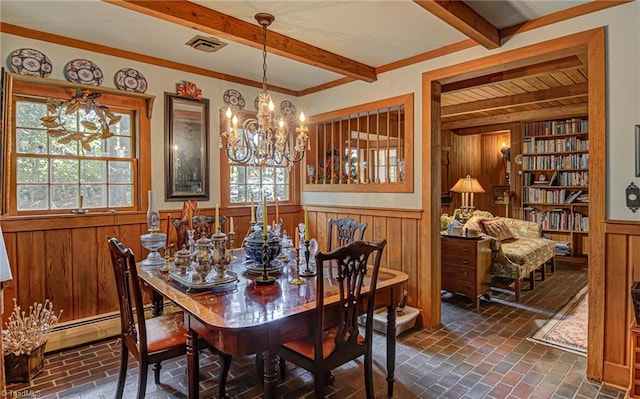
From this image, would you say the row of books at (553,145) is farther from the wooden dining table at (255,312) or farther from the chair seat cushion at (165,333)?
the chair seat cushion at (165,333)

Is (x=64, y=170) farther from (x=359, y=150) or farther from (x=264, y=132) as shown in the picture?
(x=359, y=150)

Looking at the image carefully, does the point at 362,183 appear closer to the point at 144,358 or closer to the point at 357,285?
the point at 357,285

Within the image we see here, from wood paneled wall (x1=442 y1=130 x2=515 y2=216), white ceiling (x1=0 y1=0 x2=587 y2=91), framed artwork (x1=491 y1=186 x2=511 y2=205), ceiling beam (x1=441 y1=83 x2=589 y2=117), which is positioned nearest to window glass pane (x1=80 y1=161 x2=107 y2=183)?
white ceiling (x1=0 y1=0 x2=587 y2=91)

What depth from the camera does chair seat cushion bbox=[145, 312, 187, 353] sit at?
212cm

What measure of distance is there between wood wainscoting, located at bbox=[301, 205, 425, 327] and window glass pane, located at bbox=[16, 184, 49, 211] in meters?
2.89

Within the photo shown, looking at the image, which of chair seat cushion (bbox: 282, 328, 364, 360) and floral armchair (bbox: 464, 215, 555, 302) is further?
floral armchair (bbox: 464, 215, 555, 302)

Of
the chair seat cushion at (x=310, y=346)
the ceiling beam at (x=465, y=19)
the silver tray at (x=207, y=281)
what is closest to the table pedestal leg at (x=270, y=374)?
the chair seat cushion at (x=310, y=346)

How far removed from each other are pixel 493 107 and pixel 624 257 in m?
3.72

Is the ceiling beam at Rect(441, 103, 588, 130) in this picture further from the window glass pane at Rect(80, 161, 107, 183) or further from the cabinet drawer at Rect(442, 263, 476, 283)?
the window glass pane at Rect(80, 161, 107, 183)

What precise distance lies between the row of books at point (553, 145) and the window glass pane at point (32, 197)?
715cm

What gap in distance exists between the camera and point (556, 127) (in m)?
6.41

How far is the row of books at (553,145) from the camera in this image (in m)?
6.17

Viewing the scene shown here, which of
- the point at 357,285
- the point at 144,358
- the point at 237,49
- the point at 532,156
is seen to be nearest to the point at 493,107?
the point at 532,156

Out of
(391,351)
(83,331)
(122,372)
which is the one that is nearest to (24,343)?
(83,331)
